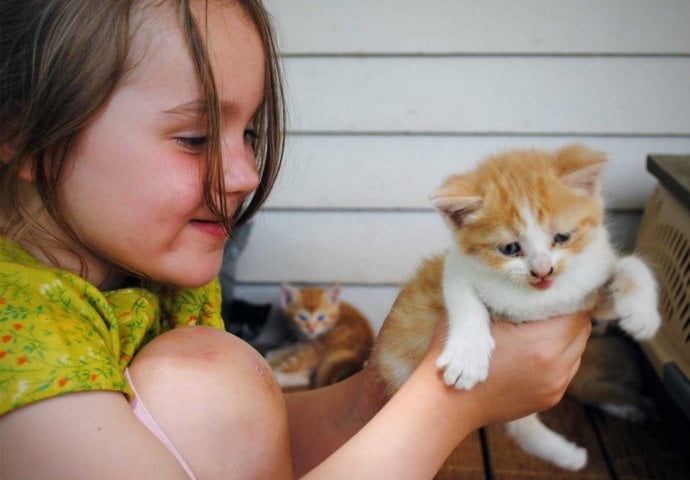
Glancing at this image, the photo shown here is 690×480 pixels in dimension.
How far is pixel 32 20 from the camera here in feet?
2.40

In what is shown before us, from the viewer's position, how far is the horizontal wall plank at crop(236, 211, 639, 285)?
192 centimetres

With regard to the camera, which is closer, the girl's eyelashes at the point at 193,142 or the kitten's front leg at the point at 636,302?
the girl's eyelashes at the point at 193,142

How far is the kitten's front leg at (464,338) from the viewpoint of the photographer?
0.90 meters

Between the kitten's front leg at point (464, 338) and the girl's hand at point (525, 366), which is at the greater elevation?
the kitten's front leg at point (464, 338)

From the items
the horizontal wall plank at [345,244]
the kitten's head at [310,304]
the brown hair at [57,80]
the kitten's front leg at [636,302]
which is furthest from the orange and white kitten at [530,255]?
the kitten's head at [310,304]

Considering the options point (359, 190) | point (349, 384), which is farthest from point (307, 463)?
point (359, 190)

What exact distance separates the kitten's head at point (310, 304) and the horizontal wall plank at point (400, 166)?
0.28 metres

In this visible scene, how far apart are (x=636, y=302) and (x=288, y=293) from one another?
1.26m

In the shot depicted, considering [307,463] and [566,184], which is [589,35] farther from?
[307,463]

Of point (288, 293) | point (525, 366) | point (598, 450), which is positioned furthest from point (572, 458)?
point (288, 293)

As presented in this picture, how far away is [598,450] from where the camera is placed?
152 centimetres

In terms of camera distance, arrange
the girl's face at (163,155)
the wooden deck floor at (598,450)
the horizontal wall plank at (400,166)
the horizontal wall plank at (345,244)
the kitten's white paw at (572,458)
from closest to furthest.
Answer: the girl's face at (163,155) → the kitten's white paw at (572,458) → the wooden deck floor at (598,450) → the horizontal wall plank at (400,166) → the horizontal wall plank at (345,244)

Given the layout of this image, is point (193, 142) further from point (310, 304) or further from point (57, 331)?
point (310, 304)

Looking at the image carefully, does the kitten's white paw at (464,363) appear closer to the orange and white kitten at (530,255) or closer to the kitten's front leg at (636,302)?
the orange and white kitten at (530,255)
